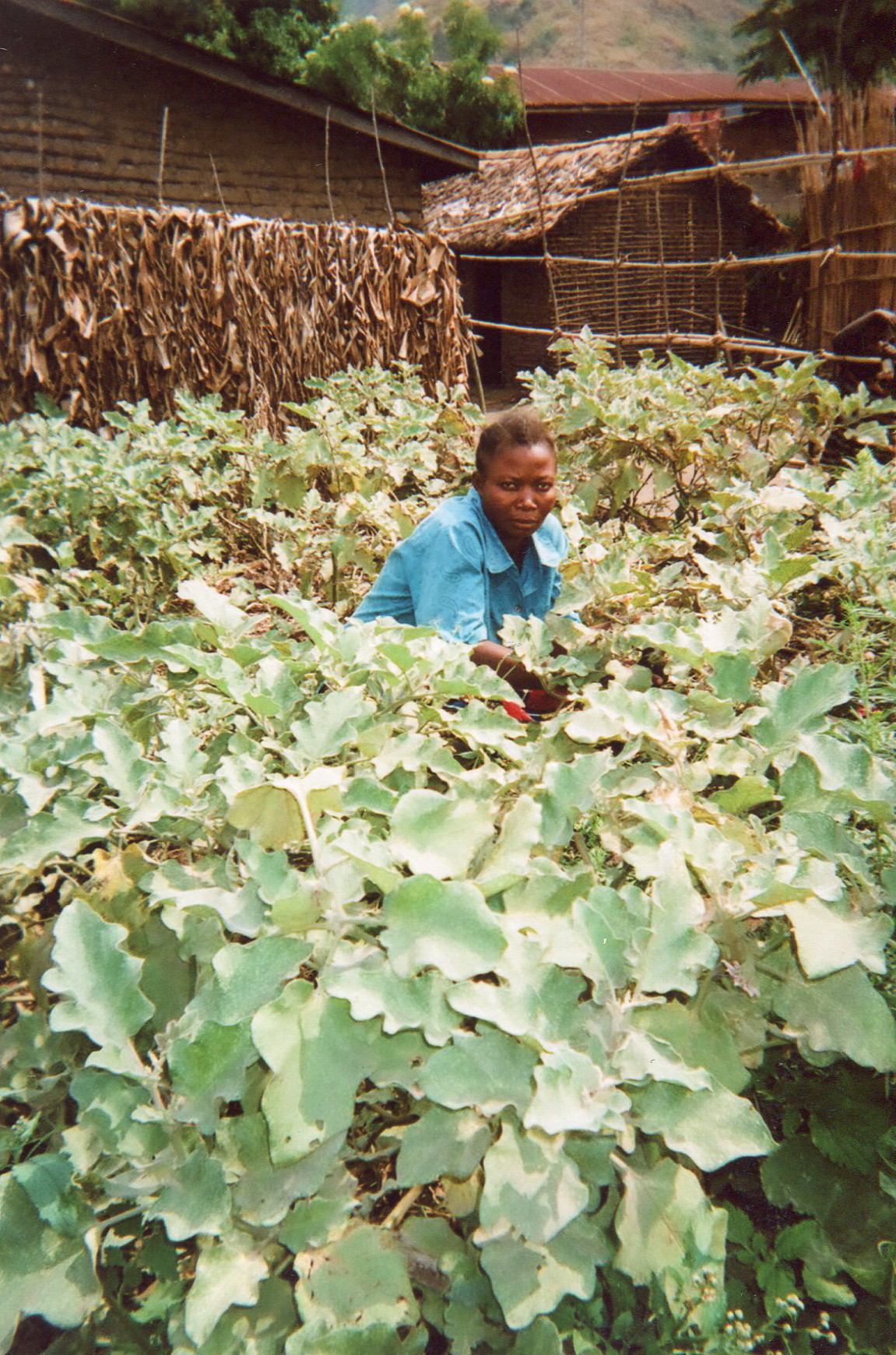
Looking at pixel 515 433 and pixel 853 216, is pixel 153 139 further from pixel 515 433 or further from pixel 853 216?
pixel 515 433

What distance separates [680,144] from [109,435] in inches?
540

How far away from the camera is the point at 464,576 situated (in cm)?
270

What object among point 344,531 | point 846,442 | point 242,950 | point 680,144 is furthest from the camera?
point 680,144

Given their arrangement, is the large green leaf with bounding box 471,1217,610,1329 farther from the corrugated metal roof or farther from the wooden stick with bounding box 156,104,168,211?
the corrugated metal roof

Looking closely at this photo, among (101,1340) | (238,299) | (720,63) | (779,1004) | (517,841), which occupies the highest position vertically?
(720,63)

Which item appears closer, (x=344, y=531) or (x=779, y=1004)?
(x=779, y=1004)

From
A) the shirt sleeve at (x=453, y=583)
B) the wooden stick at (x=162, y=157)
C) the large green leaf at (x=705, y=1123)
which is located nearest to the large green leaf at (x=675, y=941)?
the large green leaf at (x=705, y=1123)

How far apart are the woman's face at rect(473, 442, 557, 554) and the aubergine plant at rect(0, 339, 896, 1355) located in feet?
3.64

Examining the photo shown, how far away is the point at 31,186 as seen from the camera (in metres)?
8.98

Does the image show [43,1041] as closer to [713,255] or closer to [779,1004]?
[779,1004]

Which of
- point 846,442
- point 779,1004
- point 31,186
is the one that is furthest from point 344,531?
point 31,186

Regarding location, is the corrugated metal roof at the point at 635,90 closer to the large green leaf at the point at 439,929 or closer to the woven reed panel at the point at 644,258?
the woven reed panel at the point at 644,258

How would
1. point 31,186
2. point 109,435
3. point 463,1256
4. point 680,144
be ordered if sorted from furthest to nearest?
point 680,144
point 31,186
point 109,435
point 463,1256

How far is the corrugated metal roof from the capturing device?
2456cm
